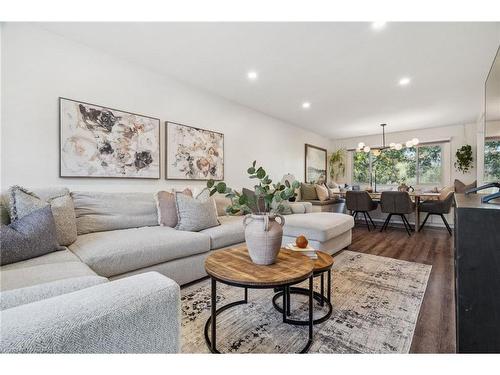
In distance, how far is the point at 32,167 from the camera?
2055 mm

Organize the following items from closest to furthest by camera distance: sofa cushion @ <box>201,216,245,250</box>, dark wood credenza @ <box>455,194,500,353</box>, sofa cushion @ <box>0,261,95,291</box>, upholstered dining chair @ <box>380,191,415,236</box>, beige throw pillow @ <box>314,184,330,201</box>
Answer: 1. dark wood credenza @ <box>455,194,500,353</box>
2. sofa cushion @ <box>0,261,95,291</box>
3. sofa cushion @ <box>201,216,245,250</box>
4. upholstered dining chair @ <box>380,191,415,236</box>
5. beige throw pillow @ <box>314,184,330,201</box>

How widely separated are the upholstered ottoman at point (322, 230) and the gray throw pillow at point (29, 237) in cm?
219

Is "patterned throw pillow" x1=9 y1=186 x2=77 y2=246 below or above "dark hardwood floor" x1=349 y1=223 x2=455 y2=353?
above

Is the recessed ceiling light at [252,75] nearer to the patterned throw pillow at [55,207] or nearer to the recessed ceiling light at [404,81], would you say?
the recessed ceiling light at [404,81]

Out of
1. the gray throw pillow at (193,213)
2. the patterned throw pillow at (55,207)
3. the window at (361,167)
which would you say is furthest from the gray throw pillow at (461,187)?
the patterned throw pillow at (55,207)

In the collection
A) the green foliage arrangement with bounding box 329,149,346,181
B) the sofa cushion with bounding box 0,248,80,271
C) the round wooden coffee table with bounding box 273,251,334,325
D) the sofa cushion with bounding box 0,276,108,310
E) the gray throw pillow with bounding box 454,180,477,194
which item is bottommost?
the round wooden coffee table with bounding box 273,251,334,325

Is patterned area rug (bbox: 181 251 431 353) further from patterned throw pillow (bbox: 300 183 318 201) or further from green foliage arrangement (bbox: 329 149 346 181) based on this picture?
green foliage arrangement (bbox: 329 149 346 181)

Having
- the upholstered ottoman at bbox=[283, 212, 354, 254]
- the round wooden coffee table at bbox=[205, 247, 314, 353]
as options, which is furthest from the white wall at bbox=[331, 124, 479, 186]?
the round wooden coffee table at bbox=[205, 247, 314, 353]

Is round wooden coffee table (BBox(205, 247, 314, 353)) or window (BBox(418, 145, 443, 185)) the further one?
window (BBox(418, 145, 443, 185))

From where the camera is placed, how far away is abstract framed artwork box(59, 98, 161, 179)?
224 centimetres

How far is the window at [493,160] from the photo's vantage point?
2.01 metres

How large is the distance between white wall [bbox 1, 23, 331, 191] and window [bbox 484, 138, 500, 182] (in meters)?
3.15
